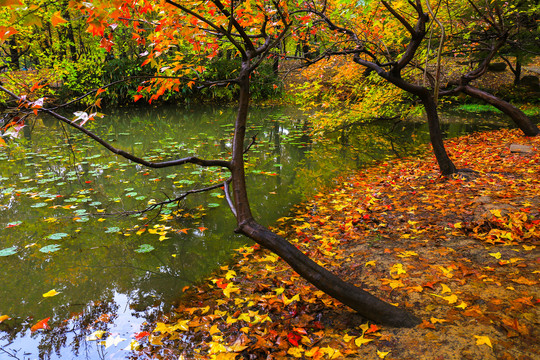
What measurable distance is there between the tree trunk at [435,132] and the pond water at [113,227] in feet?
6.52

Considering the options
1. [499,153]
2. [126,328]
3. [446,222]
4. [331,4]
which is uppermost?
[331,4]

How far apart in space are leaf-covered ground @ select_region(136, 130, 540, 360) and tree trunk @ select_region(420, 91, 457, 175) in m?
0.47

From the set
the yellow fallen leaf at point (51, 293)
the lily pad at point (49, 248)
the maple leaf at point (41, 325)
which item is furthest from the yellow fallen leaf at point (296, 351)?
the lily pad at point (49, 248)

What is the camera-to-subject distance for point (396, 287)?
2402 mm

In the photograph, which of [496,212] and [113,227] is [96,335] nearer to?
[113,227]

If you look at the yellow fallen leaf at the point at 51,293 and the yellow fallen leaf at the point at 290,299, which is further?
the yellow fallen leaf at the point at 51,293

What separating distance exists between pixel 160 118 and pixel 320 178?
10.2 metres

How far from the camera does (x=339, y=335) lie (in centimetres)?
205

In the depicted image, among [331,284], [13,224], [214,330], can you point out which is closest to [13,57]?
[13,224]

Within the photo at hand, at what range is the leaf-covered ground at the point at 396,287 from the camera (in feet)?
6.06

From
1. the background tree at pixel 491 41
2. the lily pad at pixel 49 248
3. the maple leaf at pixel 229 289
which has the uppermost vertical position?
the background tree at pixel 491 41

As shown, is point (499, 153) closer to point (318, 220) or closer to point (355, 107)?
point (355, 107)

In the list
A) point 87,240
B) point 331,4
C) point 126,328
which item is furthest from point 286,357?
point 331,4

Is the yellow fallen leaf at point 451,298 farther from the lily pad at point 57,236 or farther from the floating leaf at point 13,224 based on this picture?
the floating leaf at point 13,224
